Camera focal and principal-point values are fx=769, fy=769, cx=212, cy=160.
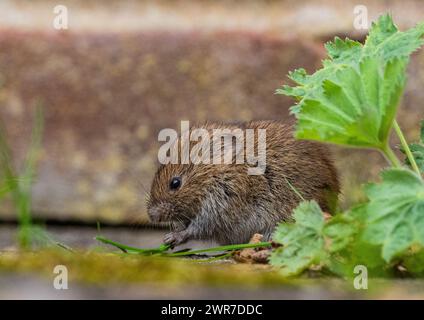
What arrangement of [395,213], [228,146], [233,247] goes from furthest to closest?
[228,146]
[233,247]
[395,213]

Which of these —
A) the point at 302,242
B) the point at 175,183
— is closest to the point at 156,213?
the point at 175,183

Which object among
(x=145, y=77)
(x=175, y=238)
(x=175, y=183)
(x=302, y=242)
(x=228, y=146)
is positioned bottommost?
(x=302, y=242)

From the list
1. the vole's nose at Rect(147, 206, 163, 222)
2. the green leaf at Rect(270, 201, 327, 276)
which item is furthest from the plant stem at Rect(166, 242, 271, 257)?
the vole's nose at Rect(147, 206, 163, 222)

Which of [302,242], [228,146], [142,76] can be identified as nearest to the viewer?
[302,242]

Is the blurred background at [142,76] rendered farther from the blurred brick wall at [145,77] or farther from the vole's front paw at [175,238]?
the vole's front paw at [175,238]

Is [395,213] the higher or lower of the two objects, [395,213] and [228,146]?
the lower

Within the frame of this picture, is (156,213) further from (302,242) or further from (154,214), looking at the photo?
(302,242)

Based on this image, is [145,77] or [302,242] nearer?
[302,242]

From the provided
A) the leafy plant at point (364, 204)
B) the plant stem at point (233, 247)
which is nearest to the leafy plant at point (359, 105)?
the leafy plant at point (364, 204)
